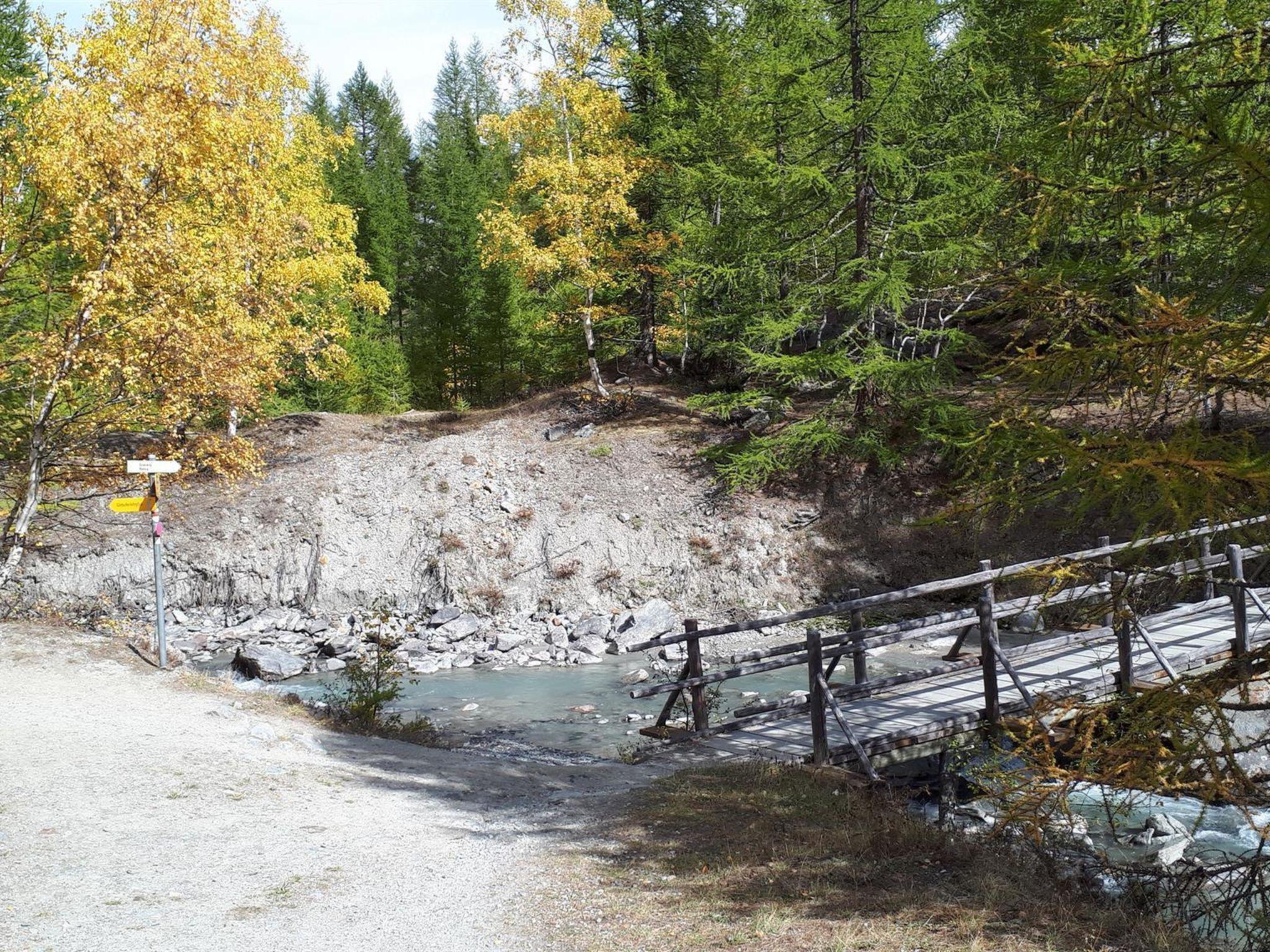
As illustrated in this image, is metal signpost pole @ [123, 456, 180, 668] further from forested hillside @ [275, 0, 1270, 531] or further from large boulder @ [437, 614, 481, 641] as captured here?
forested hillside @ [275, 0, 1270, 531]

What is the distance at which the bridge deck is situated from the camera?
30.3 feet

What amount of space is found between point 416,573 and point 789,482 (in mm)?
9049

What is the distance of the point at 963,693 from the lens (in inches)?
413

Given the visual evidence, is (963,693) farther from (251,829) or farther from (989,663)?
(251,829)

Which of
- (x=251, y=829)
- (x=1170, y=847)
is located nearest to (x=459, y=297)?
(x=251, y=829)

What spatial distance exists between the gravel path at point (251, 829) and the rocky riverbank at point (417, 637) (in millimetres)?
5903

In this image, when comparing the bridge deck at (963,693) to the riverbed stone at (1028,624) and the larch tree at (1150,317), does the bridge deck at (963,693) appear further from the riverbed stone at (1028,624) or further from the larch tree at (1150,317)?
the riverbed stone at (1028,624)

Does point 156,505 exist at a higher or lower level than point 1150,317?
lower

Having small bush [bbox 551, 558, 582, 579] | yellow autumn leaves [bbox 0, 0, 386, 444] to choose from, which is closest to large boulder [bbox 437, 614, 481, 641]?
small bush [bbox 551, 558, 582, 579]

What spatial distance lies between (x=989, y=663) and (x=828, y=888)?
432cm

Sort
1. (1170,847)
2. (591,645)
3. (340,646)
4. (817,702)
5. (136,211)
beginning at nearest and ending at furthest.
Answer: (1170,847), (817,702), (136,211), (340,646), (591,645)

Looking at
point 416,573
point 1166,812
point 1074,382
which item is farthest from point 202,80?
point 1166,812

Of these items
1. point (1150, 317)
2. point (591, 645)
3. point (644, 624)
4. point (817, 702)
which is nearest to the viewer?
point (1150, 317)

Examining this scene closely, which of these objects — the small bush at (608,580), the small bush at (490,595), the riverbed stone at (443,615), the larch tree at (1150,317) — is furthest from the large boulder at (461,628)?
the larch tree at (1150,317)
